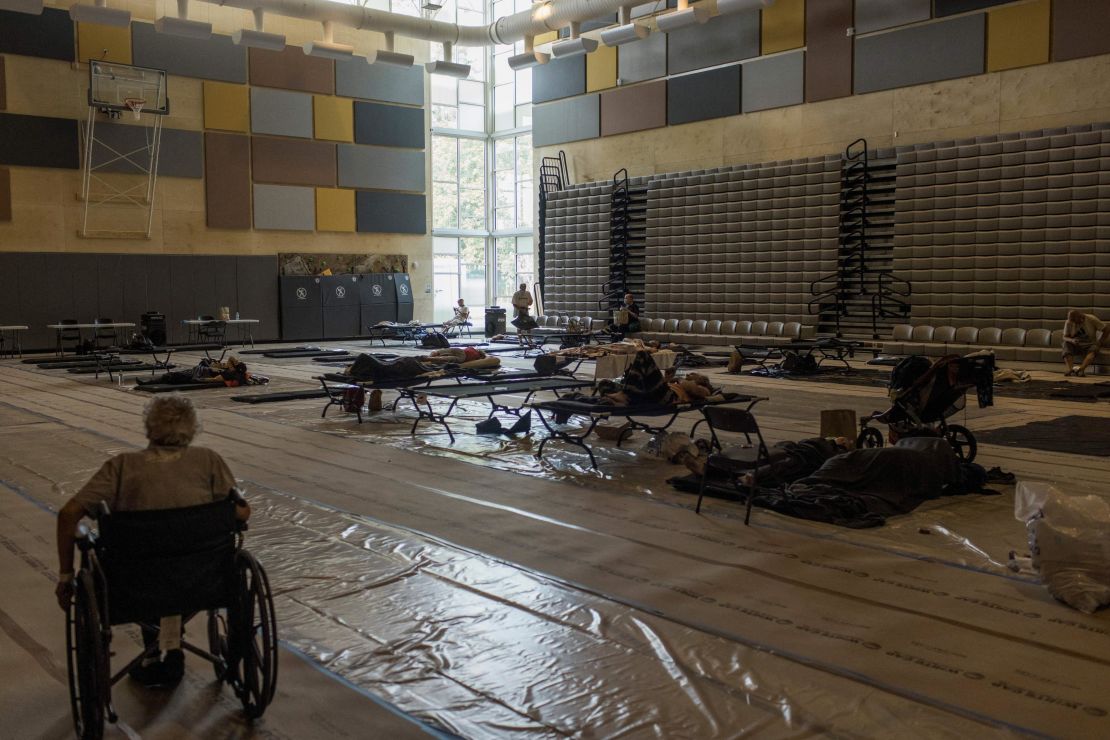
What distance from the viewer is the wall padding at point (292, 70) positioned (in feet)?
65.2

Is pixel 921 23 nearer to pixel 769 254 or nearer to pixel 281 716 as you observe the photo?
pixel 769 254

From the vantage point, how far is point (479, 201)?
24.6 meters

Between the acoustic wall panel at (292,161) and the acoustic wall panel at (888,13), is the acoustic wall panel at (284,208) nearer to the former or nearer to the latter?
the acoustic wall panel at (292,161)

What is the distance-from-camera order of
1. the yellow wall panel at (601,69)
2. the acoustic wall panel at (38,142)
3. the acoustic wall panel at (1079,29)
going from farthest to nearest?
1. the yellow wall panel at (601,69)
2. the acoustic wall panel at (38,142)
3. the acoustic wall panel at (1079,29)

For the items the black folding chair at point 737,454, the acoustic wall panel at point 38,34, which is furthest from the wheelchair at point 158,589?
the acoustic wall panel at point 38,34

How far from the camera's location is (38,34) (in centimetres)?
1723

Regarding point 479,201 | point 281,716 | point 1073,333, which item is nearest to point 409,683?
point 281,716

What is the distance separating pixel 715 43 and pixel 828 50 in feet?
8.24

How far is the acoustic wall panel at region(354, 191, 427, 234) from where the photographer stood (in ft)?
70.5

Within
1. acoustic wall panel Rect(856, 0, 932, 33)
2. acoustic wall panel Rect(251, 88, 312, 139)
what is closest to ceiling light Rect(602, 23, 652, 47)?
acoustic wall panel Rect(856, 0, 932, 33)

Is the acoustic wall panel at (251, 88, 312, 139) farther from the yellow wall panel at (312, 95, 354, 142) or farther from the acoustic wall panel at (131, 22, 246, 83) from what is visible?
the acoustic wall panel at (131, 22, 246, 83)

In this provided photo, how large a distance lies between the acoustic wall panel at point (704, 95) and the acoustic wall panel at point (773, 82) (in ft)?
0.68

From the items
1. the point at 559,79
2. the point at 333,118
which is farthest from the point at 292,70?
the point at 559,79

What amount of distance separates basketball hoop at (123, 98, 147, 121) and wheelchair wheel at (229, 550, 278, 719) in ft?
56.3
